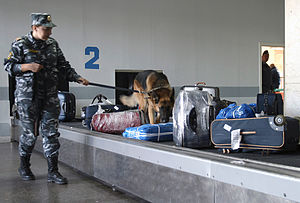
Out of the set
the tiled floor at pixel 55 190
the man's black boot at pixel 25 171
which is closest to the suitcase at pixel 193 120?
the tiled floor at pixel 55 190

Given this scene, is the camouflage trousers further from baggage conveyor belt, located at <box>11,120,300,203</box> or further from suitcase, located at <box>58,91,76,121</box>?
suitcase, located at <box>58,91,76,121</box>

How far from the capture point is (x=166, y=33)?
1031 centimetres

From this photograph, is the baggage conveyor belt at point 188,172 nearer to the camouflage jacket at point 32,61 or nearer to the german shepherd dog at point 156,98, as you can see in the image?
the camouflage jacket at point 32,61

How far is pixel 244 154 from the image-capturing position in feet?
9.18

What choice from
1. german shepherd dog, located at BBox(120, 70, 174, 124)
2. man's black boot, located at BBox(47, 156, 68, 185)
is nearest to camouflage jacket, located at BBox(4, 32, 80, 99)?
man's black boot, located at BBox(47, 156, 68, 185)

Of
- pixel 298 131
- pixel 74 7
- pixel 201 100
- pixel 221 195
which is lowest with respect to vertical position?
pixel 221 195

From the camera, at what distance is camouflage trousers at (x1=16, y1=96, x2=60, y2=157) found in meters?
3.78

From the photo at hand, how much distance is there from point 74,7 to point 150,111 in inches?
189

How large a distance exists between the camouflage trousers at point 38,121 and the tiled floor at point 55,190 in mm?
347

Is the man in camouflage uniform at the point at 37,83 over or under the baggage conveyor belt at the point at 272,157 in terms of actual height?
over

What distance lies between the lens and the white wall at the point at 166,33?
29.3 feet

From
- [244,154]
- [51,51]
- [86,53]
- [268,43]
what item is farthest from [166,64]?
[244,154]

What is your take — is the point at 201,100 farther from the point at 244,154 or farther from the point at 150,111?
the point at 150,111

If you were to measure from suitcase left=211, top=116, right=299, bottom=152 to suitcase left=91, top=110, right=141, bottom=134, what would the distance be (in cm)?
182
